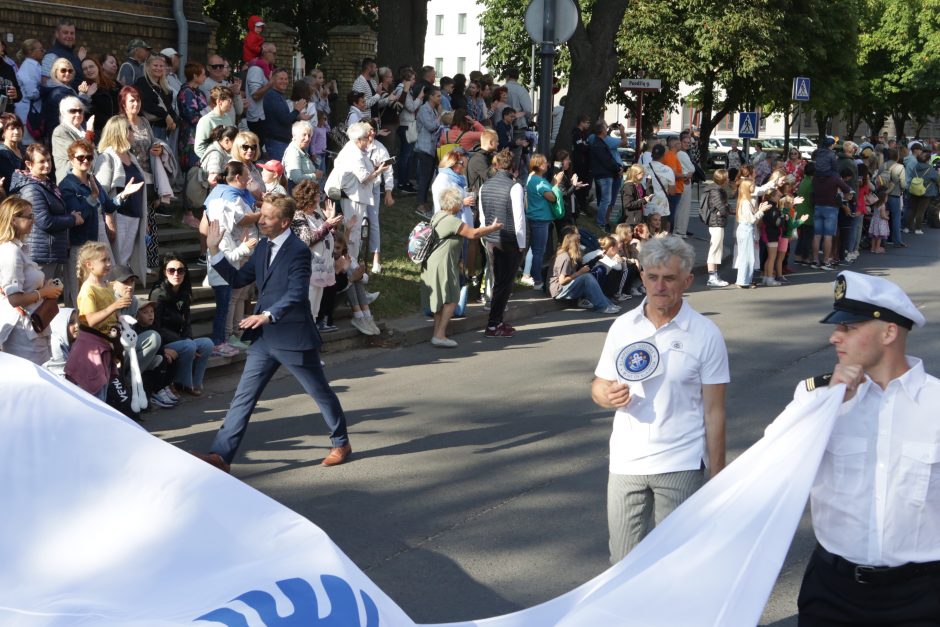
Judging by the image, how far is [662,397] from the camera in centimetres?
531

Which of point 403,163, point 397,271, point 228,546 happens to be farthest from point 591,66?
point 228,546

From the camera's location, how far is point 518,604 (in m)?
6.39

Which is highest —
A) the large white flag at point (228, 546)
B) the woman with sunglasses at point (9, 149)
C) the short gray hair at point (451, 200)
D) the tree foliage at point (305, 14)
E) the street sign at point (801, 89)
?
the tree foliage at point (305, 14)

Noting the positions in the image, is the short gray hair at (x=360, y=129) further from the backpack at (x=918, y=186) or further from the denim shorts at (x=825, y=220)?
the backpack at (x=918, y=186)

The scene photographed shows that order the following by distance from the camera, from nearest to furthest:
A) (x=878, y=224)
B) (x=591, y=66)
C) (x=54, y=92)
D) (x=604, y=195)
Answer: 1. (x=54, y=92)
2. (x=604, y=195)
3. (x=591, y=66)
4. (x=878, y=224)

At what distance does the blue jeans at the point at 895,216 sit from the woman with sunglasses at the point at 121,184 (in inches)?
725

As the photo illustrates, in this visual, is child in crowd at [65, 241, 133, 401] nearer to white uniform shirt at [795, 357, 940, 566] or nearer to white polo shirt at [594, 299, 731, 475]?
white polo shirt at [594, 299, 731, 475]

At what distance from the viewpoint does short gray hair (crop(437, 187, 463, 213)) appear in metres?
13.5

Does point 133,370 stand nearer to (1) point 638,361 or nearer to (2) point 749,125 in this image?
(1) point 638,361

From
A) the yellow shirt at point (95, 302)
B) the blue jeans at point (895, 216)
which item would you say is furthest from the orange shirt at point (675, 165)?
the yellow shirt at point (95, 302)

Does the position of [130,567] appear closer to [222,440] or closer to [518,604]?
[518,604]

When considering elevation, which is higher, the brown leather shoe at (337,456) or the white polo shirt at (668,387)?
the white polo shirt at (668,387)

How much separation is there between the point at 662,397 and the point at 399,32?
61.1 ft

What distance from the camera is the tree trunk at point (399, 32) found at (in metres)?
22.8
